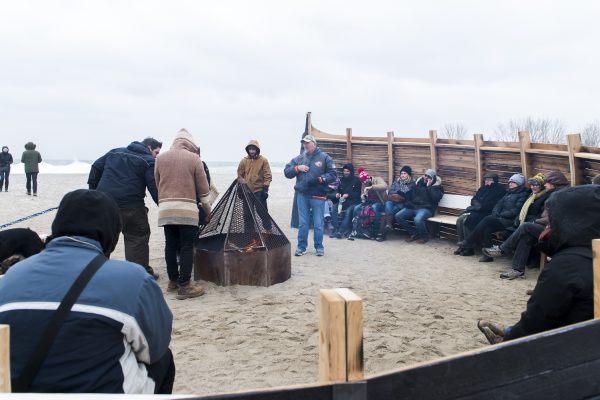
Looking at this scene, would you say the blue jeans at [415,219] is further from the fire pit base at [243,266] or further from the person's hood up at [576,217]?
the person's hood up at [576,217]

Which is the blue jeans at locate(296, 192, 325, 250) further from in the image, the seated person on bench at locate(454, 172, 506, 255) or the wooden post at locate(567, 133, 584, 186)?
the wooden post at locate(567, 133, 584, 186)

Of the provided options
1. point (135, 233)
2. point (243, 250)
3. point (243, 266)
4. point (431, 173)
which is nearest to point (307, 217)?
point (243, 250)

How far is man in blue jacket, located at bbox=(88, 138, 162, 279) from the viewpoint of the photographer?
5820mm

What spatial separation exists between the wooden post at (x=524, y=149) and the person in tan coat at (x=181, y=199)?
5.21 meters

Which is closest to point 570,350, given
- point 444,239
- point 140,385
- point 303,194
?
point 140,385

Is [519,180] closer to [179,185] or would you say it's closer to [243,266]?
[243,266]

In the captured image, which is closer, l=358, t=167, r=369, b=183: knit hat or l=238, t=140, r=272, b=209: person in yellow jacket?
l=238, t=140, r=272, b=209: person in yellow jacket

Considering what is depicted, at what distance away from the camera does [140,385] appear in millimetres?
1969

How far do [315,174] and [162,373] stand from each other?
5554mm

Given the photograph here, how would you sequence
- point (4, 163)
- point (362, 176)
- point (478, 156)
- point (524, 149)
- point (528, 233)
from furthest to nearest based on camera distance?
1. point (4, 163)
2. point (362, 176)
3. point (478, 156)
4. point (524, 149)
5. point (528, 233)

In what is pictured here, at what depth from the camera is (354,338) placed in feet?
4.67

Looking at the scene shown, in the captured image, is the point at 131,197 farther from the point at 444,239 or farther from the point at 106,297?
the point at 444,239

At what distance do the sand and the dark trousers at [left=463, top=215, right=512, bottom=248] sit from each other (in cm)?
31

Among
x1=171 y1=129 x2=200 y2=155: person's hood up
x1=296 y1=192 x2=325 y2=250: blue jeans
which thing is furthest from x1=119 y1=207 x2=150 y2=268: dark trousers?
x1=296 y1=192 x2=325 y2=250: blue jeans
